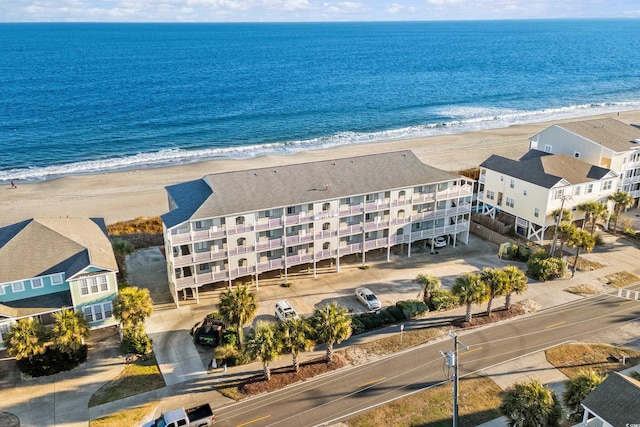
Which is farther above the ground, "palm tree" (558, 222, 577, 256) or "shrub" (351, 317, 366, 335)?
"palm tree" (558, 222, 577, 256)

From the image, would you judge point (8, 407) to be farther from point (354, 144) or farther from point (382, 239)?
point (354, 144)

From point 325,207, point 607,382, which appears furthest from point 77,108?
point 607,382

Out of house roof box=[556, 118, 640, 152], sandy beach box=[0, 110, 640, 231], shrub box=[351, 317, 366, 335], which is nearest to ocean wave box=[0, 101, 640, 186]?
sandy beach box=[0, 110, 640, 231]

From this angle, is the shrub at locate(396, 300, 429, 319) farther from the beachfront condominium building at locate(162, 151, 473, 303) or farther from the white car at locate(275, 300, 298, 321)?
the beachfront condominium building at locate(162, 151, 473, 303)

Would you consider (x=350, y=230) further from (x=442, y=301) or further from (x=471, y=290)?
(x=471, y=290)

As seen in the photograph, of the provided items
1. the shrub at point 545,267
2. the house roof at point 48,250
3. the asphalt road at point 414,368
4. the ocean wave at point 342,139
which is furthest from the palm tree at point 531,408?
the ocean wave at point 342,139

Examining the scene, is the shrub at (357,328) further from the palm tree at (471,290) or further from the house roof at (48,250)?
the house roof at (48,250)
